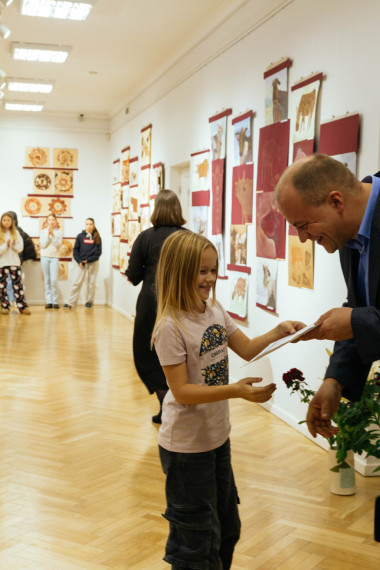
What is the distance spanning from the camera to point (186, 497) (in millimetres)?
2484

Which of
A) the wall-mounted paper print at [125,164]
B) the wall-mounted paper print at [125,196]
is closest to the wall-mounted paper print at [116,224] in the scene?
the wall-mounted paper print at [125,196]

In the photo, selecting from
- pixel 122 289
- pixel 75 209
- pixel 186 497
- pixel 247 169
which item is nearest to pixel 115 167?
pixel 75 209

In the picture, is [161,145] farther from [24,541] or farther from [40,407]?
[24,541]

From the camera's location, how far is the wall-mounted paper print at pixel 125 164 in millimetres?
13430

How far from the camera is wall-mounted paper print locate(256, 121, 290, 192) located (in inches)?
233

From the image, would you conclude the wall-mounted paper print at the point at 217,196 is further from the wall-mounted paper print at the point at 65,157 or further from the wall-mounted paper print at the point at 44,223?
the wall-mounted paper print at the point at 65,157

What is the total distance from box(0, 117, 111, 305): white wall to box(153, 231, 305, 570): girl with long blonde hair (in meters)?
13.2

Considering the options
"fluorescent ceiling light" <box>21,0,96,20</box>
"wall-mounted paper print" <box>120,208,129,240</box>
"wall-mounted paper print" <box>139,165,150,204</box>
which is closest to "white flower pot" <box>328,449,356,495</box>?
"fluorescent ceiling light" <box>21,0,96,20</box>

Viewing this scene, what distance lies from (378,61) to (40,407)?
4055 millimetres

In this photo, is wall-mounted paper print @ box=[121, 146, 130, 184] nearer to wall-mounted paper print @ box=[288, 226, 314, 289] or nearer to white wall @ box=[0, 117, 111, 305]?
white wall @ box=[0, 117, 111, 305]

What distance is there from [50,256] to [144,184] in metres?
3.82

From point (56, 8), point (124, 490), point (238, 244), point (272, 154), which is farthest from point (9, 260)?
point (124, 490)

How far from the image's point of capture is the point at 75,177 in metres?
15.6

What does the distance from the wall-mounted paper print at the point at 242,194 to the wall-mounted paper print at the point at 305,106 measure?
43.5 inches
